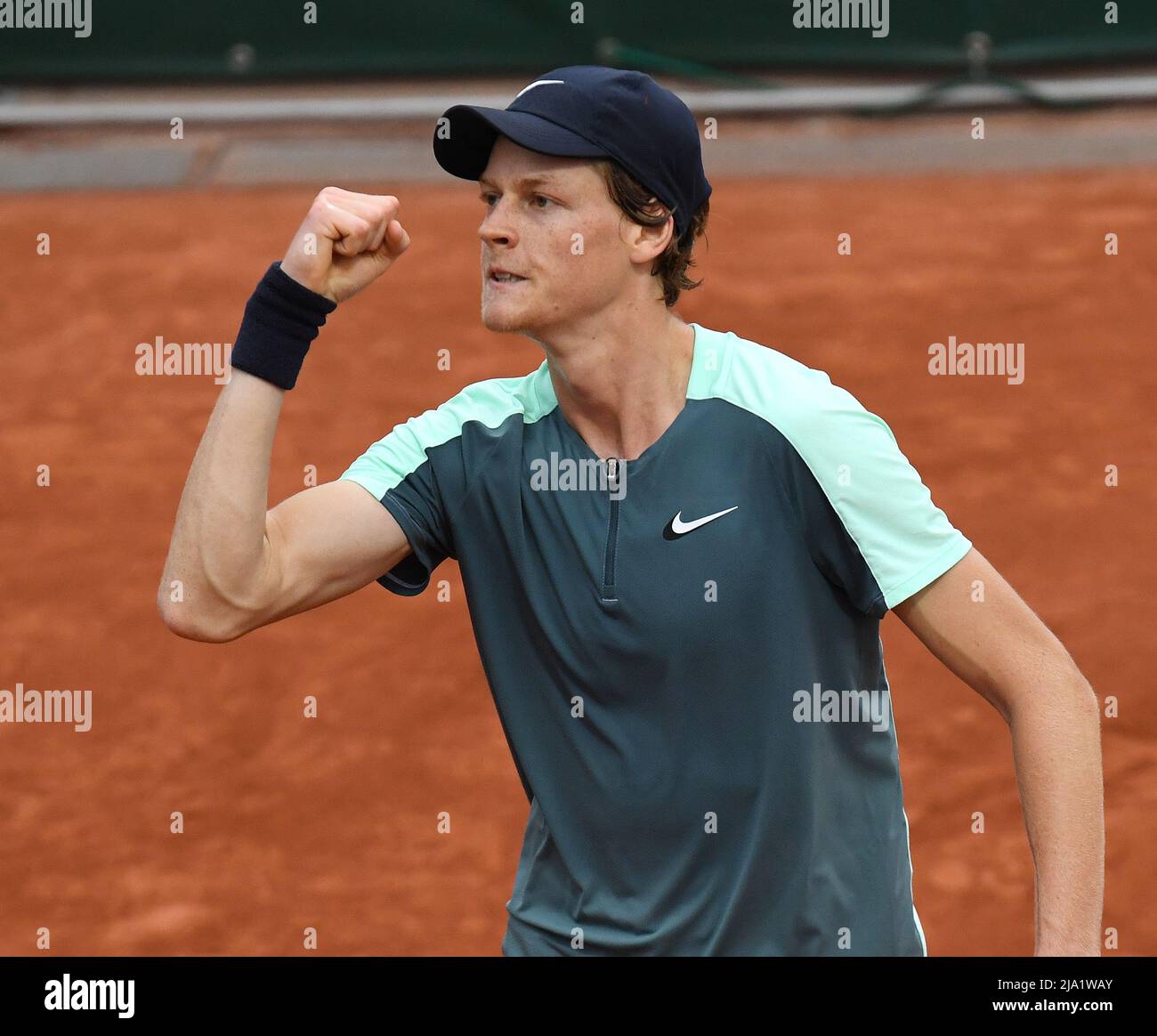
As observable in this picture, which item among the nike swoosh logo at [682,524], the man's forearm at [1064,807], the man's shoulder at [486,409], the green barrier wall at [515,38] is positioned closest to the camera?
the man's forearm at [1064,807]

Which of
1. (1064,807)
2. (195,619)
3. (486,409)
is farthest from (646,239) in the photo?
(1064,807)

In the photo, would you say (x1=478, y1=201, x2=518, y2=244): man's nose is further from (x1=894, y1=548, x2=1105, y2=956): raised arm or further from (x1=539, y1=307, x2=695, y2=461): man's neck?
(x1=894, y1=548, x2=1105, y2=956): raised arm

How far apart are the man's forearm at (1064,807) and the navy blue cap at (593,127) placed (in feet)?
3.58

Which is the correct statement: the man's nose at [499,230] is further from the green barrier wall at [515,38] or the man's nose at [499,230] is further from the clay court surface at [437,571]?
the green barrier wall at [515,38]

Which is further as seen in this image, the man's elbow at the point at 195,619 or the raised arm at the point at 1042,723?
the man's elbow at the point at 195,619

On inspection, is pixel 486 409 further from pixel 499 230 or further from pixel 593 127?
pixel 593 127

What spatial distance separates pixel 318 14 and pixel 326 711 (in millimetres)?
6131

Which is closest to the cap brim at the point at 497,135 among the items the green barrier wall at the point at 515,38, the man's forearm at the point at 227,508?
the man's forearm at the point at 227,508

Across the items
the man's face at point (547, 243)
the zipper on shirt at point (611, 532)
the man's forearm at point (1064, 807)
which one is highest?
the man's face at point (547, 243)

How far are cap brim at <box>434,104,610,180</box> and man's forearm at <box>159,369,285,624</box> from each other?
1.74 ft

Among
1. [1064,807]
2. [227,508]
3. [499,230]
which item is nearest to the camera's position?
[1064,807]

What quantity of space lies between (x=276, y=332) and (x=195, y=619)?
49 cm

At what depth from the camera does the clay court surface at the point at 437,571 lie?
5922 mm

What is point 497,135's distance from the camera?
302 centimetres
